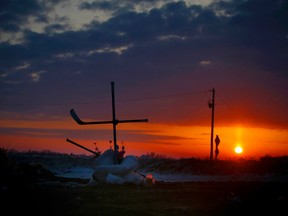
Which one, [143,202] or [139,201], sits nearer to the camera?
[143,202]

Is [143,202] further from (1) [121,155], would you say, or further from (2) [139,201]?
(1) [121,155]

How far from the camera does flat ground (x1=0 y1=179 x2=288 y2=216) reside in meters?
12.5

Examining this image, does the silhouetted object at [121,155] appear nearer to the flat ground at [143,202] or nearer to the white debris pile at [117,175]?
the white debris pile at [117,175]

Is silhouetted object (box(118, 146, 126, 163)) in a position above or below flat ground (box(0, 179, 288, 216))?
above

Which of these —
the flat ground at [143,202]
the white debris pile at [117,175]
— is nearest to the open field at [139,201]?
the flat ground at [143,202]

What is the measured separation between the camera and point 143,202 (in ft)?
47.2

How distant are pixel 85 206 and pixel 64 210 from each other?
0.88 metres

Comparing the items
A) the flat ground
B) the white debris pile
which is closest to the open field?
the flat ground

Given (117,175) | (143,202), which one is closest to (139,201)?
(143,202)

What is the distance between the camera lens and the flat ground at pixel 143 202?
12.5m

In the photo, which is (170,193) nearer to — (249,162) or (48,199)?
(48,199)

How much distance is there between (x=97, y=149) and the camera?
25531 millimetres

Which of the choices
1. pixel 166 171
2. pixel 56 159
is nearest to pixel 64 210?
pixel 166 171

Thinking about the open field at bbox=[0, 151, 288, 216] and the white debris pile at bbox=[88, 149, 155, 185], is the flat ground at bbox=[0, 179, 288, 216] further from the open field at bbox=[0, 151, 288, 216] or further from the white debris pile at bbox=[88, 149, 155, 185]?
the white debris pile at bbox=[88, 149, 155, 185]
